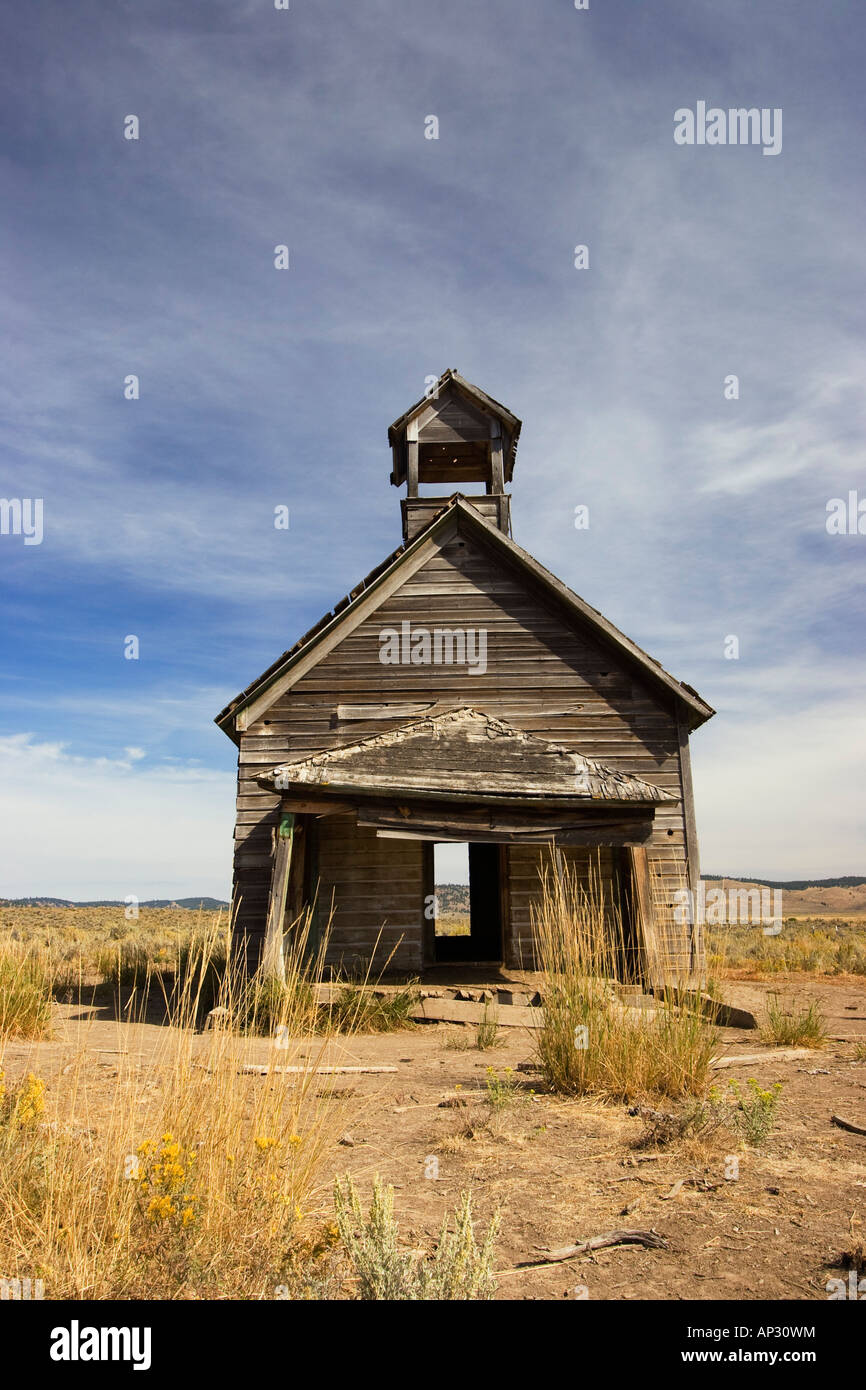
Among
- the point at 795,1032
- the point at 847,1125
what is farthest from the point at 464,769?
the point at 847,1125

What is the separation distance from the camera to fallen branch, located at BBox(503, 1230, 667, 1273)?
3320 mm

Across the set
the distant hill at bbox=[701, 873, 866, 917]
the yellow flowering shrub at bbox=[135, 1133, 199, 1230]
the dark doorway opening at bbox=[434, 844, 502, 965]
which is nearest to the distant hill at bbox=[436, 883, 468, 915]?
the distant hill at bbox=[701, 873, 866, 917]

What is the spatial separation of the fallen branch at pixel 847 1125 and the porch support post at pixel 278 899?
6.04 metres

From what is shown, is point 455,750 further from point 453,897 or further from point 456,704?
point 453,897

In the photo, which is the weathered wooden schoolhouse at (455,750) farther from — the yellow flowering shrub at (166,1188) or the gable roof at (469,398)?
the yellow flowering shrub at (166,1188)

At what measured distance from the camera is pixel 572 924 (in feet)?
21.1

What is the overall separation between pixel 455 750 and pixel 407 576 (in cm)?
359

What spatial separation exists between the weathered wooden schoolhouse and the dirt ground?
383 centimetres

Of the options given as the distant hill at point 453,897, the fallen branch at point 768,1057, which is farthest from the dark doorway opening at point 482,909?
the distant hill at point 453,897

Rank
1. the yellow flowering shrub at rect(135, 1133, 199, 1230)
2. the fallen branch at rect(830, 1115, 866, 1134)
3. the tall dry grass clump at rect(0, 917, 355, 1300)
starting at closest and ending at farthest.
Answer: the tall dry grass clump at rect(0, 917, 355, 1300) → the yellow flowering shrub at rect(135, 1133, 199, 1230) → the fallen branch at rect(830, 1115, 866, 1134)

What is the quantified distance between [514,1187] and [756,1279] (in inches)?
54.0

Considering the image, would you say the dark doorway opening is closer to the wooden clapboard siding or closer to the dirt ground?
the wooden clapboard siding

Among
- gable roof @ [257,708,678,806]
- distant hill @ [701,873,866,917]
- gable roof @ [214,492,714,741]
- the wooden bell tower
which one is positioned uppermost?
the wooden bell tower

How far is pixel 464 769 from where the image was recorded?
1072 cm
